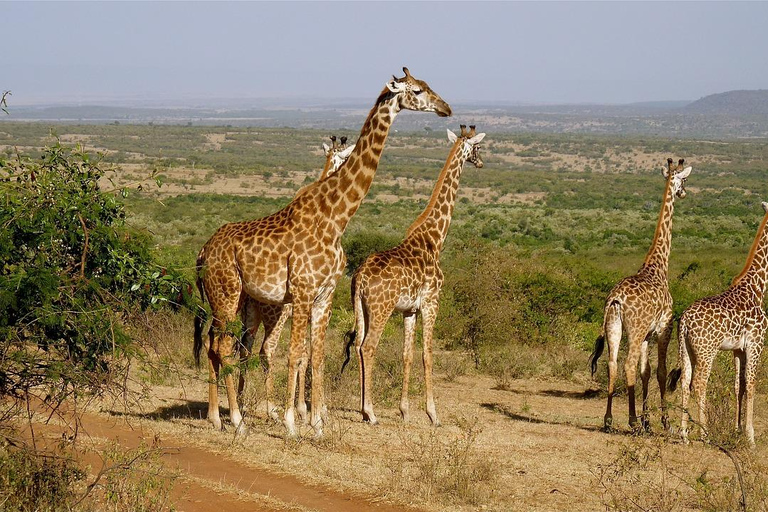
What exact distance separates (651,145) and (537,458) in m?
112

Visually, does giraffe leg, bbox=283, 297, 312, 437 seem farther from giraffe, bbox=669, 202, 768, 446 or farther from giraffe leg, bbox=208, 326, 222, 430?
giraffe, bbox=669, 202, 768, 446

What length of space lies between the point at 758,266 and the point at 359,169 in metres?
4.94

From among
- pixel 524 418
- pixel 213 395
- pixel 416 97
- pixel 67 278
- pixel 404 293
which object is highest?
pixel 416 97

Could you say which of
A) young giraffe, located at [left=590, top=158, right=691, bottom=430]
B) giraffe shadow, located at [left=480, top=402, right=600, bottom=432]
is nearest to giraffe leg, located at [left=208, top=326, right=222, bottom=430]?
giraffe shadow, located at [left=480, top=402, right=600, bottom=432]

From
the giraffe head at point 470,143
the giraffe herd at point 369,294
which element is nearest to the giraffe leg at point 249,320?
the giraffe herd at point 369,294

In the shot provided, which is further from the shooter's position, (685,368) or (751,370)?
(751,370)

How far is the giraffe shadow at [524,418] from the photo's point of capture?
11.1 meters

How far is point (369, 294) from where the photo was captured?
397 inches

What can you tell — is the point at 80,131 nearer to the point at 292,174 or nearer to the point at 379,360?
the point at 292,174

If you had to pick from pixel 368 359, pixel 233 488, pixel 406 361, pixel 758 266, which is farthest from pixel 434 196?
pixel 233 488

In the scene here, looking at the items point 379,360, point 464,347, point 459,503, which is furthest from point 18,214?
point 464,347

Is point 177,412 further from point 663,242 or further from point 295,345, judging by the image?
point 663,242

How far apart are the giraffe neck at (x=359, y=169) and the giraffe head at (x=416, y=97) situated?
0.41ft

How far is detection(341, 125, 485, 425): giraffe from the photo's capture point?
10125 millimetres
